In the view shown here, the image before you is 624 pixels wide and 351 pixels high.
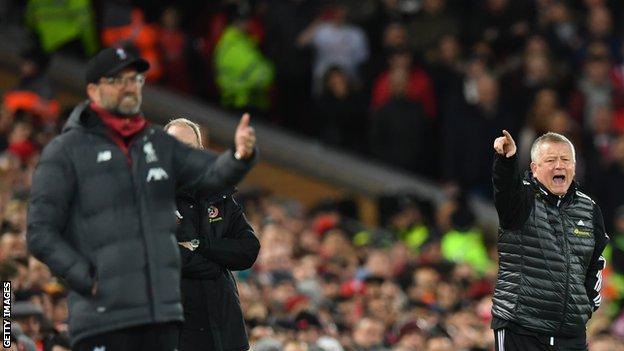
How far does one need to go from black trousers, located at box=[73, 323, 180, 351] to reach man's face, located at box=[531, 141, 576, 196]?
2645mm

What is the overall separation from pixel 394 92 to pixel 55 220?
12.5m

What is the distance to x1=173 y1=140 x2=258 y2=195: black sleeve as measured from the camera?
8.09 m

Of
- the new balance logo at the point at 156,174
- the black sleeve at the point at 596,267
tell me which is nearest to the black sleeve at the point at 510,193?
the black sleeve at the point at 596,267

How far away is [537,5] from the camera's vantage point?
70.4 ft

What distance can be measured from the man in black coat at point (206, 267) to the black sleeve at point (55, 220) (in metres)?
1.35

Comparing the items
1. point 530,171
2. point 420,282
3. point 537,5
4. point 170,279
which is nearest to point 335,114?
point 537,5

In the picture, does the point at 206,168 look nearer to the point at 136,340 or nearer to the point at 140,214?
the point at 140,214

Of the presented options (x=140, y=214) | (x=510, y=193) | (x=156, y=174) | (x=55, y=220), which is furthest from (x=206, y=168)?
(x=510, y=193)

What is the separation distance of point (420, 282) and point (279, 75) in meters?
4.90

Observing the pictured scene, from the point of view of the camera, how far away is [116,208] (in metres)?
7.98

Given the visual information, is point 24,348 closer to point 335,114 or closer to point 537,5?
point 335,114

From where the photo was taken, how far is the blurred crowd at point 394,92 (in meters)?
17.6

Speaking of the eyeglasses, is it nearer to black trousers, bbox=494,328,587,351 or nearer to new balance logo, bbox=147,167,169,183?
new balance logo, bbox=147,167,169,183

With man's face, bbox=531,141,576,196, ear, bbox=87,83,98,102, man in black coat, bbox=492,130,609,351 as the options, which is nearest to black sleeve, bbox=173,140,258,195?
ear, bbox=87,83,98,102
